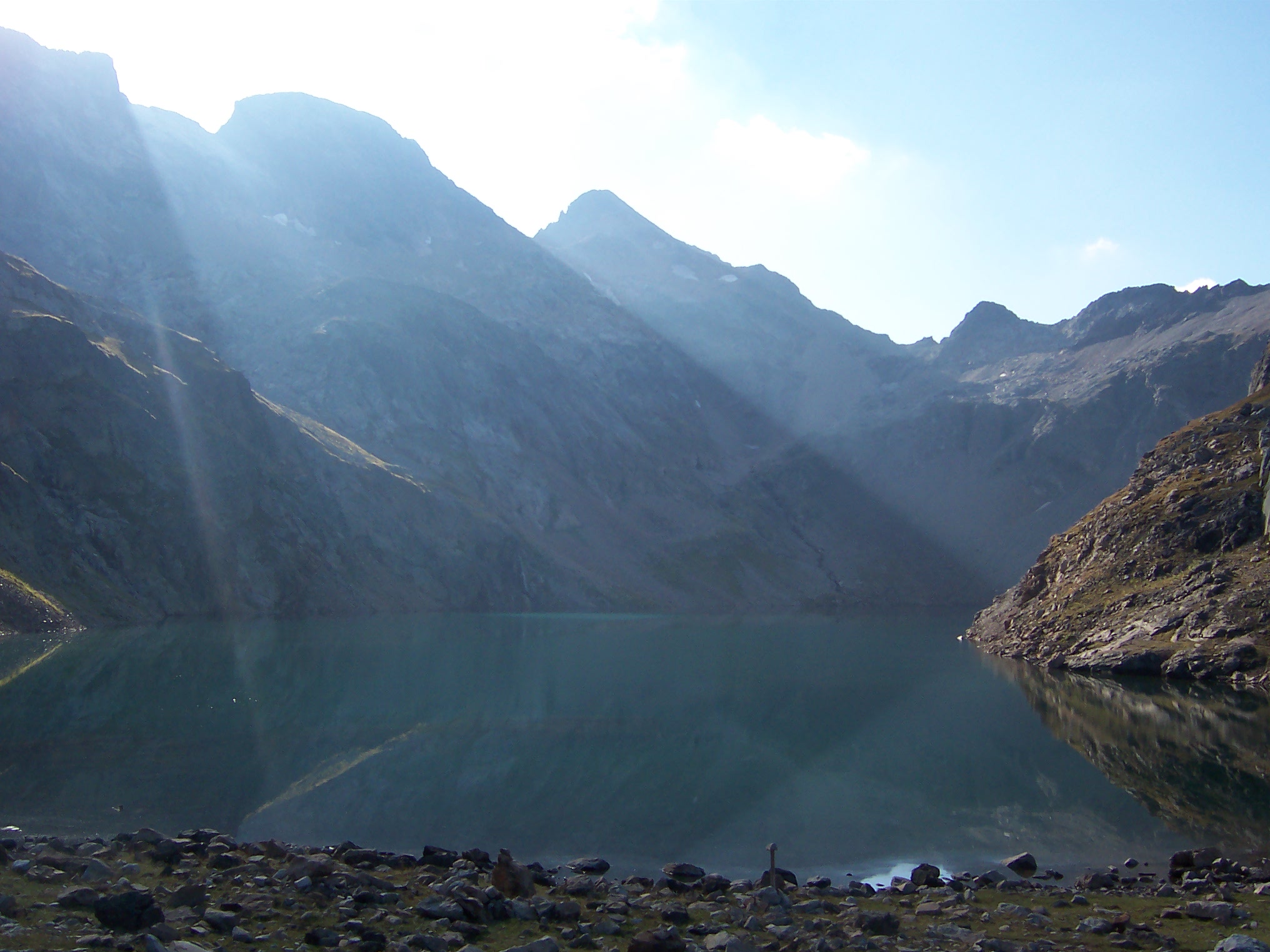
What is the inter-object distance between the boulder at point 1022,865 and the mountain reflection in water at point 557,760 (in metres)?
0.99

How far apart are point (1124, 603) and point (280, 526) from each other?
103 m

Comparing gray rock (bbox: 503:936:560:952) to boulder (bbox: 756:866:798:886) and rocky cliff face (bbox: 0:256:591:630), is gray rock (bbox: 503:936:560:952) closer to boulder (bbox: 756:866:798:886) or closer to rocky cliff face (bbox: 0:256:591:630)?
boulder (bbox: 756:866:798:886)

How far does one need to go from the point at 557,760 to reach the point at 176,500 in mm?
93279

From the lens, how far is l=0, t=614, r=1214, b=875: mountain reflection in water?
2483 cm

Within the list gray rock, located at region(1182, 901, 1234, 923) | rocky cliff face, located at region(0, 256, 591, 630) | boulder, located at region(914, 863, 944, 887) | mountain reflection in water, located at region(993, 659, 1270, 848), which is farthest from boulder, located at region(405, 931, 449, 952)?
rocky cliff face, located at region(0, 256, 591, 630)

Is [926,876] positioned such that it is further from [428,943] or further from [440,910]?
[428,943]

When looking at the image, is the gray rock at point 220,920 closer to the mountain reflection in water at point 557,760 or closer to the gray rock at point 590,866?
the mountain reflection in water at point 557,760

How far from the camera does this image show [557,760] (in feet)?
114

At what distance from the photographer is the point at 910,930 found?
1627cm

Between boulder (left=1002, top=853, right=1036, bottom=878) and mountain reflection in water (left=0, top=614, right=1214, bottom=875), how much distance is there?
0.99 metres

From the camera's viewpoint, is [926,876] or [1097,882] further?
[926,876]

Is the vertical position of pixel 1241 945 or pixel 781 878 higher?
pixel 781 878

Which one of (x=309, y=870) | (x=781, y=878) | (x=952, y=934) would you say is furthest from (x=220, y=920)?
(x=952, y=934)

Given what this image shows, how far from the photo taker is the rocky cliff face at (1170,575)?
5959cm
